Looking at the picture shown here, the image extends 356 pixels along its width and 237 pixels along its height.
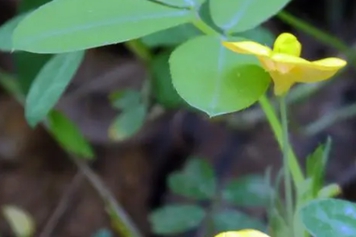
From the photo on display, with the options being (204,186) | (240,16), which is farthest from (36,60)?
(240,16)

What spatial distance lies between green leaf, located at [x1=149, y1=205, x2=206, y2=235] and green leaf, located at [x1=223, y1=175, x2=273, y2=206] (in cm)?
5

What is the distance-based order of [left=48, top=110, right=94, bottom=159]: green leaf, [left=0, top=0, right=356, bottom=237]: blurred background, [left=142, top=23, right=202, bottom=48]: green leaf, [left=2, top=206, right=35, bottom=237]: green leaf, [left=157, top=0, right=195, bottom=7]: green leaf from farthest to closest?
[left=0, top=0, right=356, bottom=237]: blurred background
[left=2, top=206, right=35, bottom=237]: green leaf
[left=48, top=110, right=94, bottom=159]: green leaf
[left=142, top=23, right=202, bottom=48]: green leaf
[left=157, top=0, right=195, bottom=7]: green leaf

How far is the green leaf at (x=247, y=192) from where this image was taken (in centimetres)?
107

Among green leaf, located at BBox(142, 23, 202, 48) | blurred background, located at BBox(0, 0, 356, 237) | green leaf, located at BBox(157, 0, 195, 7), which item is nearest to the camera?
green leaf, located at BBox(157, 0, 195, 7)

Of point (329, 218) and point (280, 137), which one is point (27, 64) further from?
point (329, 218)

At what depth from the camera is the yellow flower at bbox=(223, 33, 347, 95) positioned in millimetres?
520

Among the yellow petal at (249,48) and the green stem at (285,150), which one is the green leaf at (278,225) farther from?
the yellow petal at (249,48)

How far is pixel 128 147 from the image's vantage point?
155 cm

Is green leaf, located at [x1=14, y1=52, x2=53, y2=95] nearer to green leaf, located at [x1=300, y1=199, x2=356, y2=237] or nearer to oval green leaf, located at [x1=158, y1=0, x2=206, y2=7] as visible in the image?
oval green leaf, located at [x1=158, y1=0, x2=206, y2=7]

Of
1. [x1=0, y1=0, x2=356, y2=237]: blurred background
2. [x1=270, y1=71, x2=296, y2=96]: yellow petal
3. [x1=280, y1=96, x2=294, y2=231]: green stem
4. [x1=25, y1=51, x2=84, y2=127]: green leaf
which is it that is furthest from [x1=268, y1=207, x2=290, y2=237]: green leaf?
[x1=0, y1=0, x2=356, y2=237]: blurred background

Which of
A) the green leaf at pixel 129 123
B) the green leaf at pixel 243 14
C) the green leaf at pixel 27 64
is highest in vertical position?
the green leaf at pixel 243 14

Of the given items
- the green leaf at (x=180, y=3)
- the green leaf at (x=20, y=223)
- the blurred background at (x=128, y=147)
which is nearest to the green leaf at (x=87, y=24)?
the green leaf at (x=180, y=3)

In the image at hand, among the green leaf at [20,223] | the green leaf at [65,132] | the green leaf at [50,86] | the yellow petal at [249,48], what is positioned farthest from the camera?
the green leaf at [20,223]

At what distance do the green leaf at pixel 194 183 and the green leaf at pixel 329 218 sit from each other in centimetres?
52
